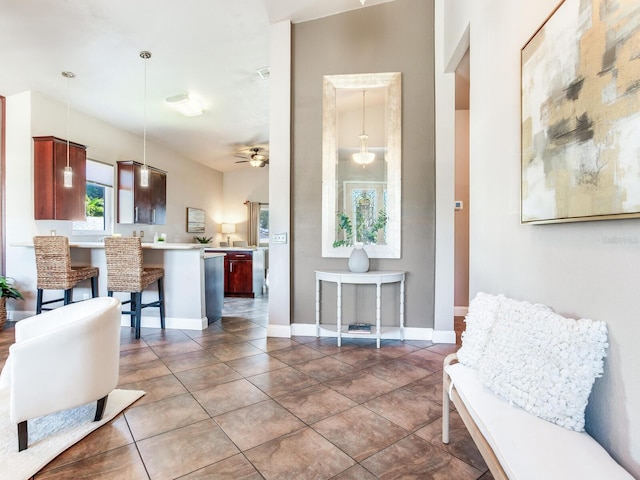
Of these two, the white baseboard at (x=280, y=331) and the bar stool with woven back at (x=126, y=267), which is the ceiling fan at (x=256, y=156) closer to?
the bar stool with woven back at (x=126, y=267)

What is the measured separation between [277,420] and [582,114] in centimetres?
213

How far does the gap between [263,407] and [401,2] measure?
4136 millimetres

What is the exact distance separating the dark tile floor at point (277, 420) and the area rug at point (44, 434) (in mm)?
59

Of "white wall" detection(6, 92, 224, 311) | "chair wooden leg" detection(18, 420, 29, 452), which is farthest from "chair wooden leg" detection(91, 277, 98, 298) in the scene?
"chair wooden leg" detection(18, 420, 29, 452)

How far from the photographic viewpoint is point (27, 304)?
4199 mm

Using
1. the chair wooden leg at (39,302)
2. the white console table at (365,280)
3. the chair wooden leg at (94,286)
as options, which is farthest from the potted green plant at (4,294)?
the white console table at (365,280)

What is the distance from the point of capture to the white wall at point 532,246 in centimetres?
104

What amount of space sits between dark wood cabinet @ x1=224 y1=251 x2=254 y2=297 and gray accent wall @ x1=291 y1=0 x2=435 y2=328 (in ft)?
8.88

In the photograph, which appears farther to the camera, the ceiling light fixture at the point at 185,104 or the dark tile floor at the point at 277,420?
the ceiling light fixture at the point at 185,104

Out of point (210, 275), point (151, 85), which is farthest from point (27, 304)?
point (151, 85)

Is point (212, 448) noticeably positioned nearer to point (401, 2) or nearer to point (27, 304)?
point (27, 304)

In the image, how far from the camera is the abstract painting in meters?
1.01

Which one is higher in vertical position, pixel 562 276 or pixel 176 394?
pixel 562 276

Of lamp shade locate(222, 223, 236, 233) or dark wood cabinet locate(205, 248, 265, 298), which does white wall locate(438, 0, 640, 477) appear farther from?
lamp shade locate(222, 223, 236, 233)
